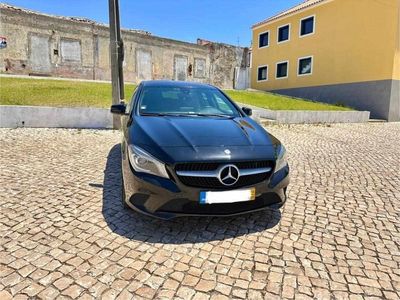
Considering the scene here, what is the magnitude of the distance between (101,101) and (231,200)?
963cm

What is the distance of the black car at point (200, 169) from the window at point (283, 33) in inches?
870

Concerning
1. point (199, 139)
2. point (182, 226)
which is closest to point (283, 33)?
point (199, 139)

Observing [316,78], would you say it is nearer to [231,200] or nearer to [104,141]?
[104,141]

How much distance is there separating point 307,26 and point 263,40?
4611 millimetres

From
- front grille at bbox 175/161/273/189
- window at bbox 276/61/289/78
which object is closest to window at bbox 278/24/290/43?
window at bbox 276/61/289/78

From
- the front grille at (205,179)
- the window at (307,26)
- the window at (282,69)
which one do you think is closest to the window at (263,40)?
the window at (282,69)

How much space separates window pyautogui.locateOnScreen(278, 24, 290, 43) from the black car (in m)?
22.1

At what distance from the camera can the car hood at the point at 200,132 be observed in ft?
9.48

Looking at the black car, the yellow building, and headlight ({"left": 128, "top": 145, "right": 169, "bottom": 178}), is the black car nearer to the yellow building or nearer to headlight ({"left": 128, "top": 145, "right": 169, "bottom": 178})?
headlight ({"left": 128, "top": 145, "right": 169, "bottom": 178})

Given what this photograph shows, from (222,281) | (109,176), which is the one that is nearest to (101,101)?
(109,176)

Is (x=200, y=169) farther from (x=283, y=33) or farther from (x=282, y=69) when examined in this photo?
(x=283, y=33)

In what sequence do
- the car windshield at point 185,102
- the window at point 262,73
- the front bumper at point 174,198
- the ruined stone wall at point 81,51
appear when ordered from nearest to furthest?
the front bumper at point 174,198 → the car windshield at point 185,102 → the ruined stone wall at point 81,51 → the window at point 262,73

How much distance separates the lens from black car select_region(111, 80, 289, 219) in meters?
2.65

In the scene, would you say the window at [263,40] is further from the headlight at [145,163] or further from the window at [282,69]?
the headlight at [145,163]
